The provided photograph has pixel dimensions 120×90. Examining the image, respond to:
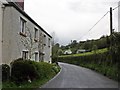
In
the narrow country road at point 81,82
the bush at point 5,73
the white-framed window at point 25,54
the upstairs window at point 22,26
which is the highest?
the upstairs window at point 22,26

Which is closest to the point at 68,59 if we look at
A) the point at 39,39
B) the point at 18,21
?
the point at 39,39

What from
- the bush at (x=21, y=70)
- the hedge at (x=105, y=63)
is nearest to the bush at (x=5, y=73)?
the bush at (x=21, y=70)

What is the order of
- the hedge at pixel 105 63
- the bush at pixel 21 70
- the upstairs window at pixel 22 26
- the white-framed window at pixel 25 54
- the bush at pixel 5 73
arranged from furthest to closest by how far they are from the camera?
the hedge at pixel 105 63, the white-framed window at pixel 25 54, the upstairs window at pixel 22 26, the bush at pixel 21 70, the bush at pixel 5 73

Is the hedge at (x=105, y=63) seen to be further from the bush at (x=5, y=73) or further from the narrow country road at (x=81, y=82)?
the bush at (x=5, y=73)

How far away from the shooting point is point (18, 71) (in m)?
17.1

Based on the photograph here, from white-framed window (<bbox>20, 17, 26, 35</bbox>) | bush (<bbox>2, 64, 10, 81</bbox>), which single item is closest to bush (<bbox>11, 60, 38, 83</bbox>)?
bush (<bbox>2, 64, 10, 81</bbox>)

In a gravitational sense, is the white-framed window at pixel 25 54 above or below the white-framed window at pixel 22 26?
below

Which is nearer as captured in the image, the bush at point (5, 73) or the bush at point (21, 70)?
the bush at point (5, 73)

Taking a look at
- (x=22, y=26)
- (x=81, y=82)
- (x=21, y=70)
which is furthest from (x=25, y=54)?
(x=21, y=70)

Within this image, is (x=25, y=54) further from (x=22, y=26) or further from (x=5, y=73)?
(x=5, y=73)

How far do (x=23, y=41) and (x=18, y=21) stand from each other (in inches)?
95.9

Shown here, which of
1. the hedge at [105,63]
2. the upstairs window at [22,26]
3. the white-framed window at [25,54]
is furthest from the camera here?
the hedge at [105,63]

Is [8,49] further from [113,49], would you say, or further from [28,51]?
[113,49]

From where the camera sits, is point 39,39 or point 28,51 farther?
point 39,39
